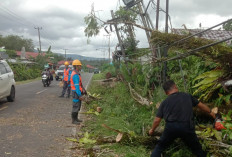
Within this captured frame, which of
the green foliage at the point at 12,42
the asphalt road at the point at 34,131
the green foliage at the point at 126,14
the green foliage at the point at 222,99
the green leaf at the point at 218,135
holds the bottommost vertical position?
the asphalt road at the point at 34,131

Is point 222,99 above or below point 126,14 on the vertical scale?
below

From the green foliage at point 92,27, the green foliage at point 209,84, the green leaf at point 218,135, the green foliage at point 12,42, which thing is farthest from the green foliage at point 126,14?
the green foliage at point 12,42

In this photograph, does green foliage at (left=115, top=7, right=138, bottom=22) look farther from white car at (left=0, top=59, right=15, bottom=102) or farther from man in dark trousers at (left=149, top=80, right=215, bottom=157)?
man in dark trousers at (left=149, top=80, right=215, bottom=157)

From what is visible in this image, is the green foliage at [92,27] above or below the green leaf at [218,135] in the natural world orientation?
above

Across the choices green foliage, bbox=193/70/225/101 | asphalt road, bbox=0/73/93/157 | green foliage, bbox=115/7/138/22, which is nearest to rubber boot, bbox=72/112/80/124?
asphalt road, bbox=0/73/93/157

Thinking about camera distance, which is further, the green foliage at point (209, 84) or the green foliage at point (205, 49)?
the green foliage at point (209, 84)

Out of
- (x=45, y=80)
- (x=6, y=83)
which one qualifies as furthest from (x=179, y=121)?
(x=45, y=80)

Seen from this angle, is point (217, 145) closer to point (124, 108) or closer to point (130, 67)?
point (124, 108)

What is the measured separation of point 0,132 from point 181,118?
4.62 meters

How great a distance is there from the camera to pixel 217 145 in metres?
4.13

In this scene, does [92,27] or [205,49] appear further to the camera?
[92,27]

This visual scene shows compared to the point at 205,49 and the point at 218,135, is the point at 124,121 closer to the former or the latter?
the point at 218,135

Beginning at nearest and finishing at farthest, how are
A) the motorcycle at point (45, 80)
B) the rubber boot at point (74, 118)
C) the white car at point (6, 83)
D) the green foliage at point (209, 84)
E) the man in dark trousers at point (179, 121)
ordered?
the man in dark trousers at point (179, 121)
the green foliage at point (209, 84)
the rubber boot at point (74, 118)
the white car at point (6, 83)
the motorcycle at point (45, 80)

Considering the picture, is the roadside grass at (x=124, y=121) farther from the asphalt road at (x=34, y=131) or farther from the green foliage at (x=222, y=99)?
the green foliage at (x=222, y=99)
